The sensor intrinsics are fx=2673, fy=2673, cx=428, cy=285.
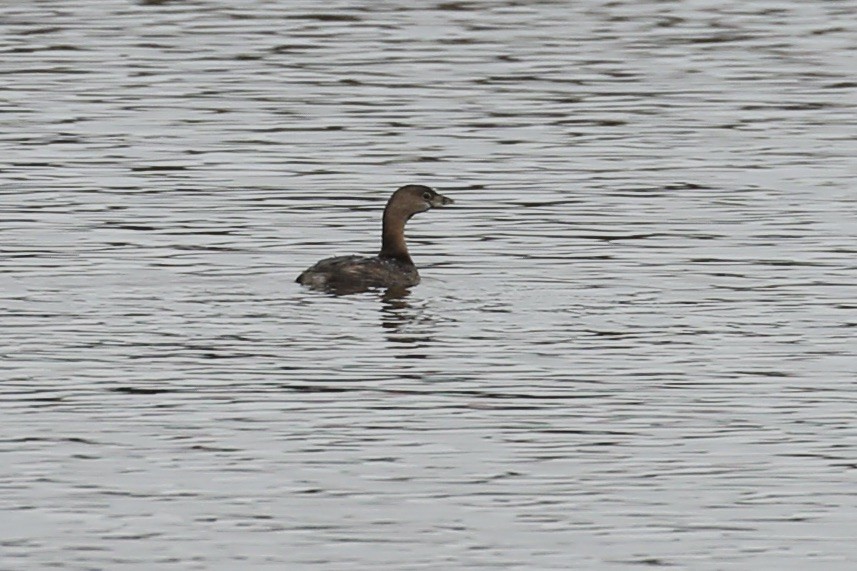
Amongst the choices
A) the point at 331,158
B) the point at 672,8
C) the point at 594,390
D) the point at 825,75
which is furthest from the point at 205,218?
the point at 672,8

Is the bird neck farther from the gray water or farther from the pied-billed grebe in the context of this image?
the gray water

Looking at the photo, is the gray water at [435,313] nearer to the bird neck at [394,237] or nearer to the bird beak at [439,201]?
the bird neck at [394,237]

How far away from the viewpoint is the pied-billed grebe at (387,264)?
64.6 feet

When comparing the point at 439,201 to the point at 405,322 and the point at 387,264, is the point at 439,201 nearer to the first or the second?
the point at 387,264

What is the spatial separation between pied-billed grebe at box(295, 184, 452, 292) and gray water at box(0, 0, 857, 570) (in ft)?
0.79

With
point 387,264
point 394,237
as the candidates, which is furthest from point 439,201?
point 387,264

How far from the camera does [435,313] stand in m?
19.1

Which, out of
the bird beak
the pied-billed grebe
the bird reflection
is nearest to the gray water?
the bird reflection

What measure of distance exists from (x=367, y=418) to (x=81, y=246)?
7545mm

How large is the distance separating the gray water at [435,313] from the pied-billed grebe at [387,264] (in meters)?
0.24

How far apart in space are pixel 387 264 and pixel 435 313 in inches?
57.2

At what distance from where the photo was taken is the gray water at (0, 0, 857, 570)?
491 inches

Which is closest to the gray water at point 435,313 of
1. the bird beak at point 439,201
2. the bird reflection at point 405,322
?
the bird reflection at point 405,322

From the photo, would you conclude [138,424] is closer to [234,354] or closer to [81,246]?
[234,354]
